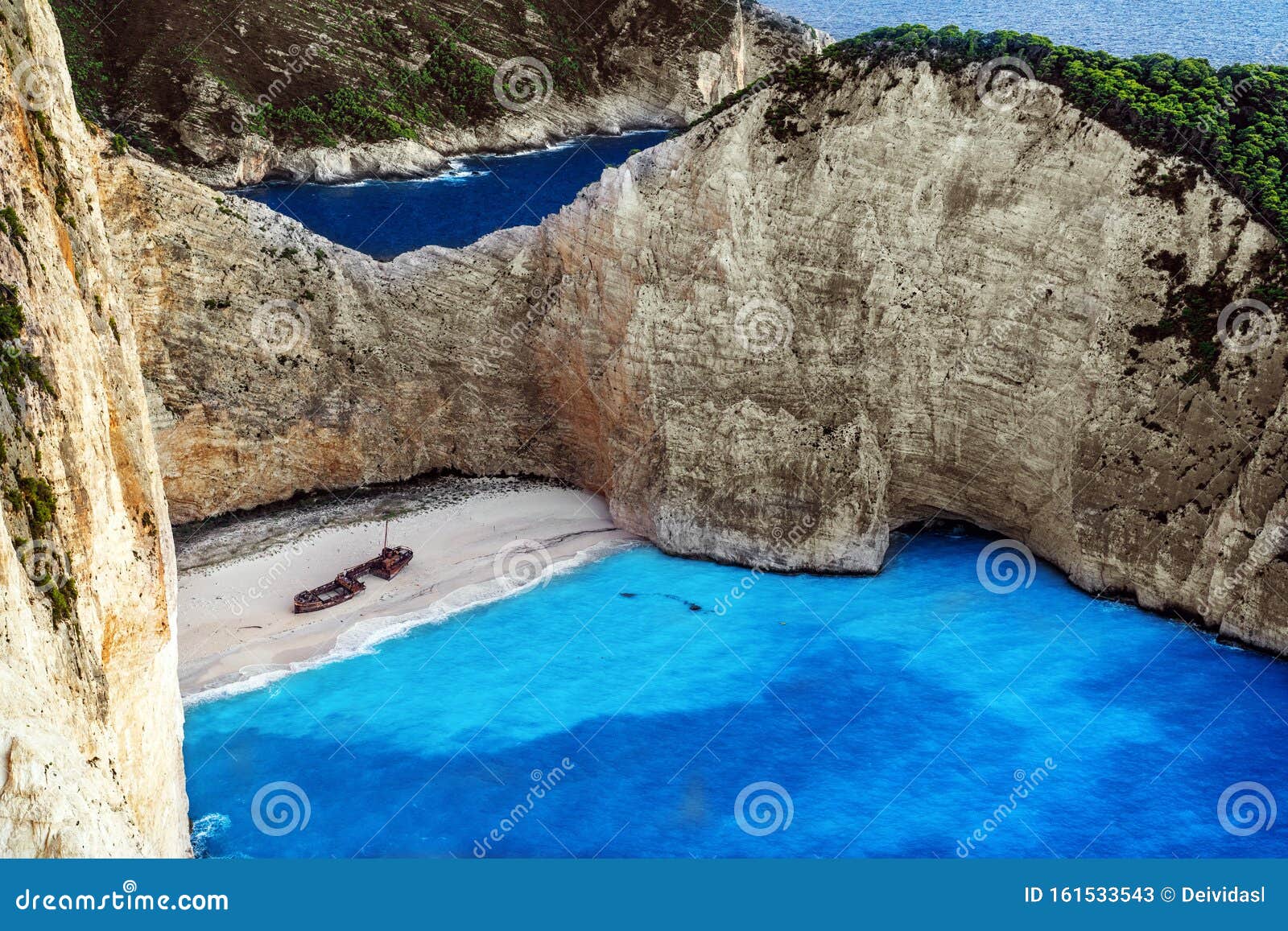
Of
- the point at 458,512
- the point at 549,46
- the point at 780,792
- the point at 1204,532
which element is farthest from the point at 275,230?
the point at 549,46

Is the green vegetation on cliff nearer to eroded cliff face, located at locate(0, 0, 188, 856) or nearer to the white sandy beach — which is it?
the white sandy beach

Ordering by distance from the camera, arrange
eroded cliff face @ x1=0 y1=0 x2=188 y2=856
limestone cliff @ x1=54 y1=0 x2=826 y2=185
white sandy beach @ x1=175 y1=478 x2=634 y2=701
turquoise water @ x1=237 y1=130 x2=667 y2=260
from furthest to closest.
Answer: limestone cliff @ x1=54 y1=0 x2=826 y2=185 → turquoise water @ x1=237 y1=130 x2=667 y2=260 → white sandy beach @ x1=175 y1=478 x2=634 y2=701 → eroded cliff face @ x1=0 y1=0 x2=188 y2=856

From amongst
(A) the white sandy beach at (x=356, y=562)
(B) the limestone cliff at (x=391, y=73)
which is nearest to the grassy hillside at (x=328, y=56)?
(B) the limestone cliff at (x=391, y=73)

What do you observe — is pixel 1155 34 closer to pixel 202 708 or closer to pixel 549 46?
pixel 202 708

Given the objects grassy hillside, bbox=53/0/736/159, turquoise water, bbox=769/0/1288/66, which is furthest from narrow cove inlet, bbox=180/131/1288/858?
grassy hillside, bbox=53/0/736/159

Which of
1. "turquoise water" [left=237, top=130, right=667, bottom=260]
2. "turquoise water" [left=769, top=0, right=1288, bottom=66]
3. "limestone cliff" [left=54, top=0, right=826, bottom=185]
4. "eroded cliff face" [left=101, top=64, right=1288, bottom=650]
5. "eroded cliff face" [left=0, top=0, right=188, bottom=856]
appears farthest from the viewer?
"limestone cliff" [left=54, top=0, right=826, bottom=185]
